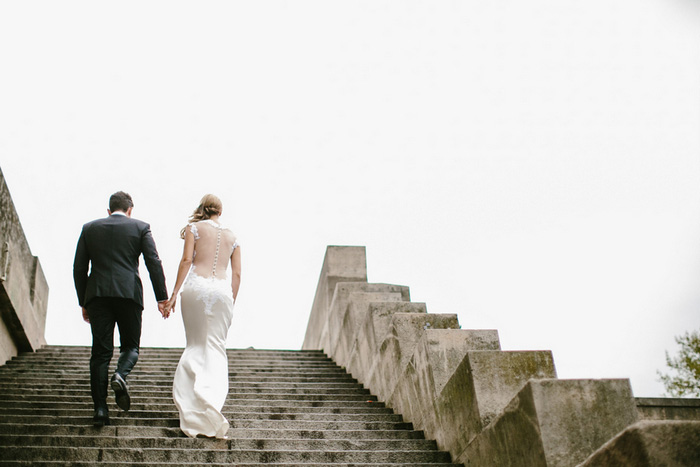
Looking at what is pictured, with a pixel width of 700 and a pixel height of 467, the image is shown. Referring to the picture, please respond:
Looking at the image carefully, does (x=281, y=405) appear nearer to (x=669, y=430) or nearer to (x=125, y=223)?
(x=125, y=223)

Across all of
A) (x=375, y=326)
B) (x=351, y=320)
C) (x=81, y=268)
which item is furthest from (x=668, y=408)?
(x=81, y=268)

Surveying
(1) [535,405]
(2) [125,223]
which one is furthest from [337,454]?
(2) [125,223]

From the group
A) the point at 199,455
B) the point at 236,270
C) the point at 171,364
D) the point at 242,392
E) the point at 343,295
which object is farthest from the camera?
the point at 343,295

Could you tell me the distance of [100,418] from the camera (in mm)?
5254

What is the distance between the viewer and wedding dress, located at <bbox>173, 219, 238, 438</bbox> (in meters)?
5.17

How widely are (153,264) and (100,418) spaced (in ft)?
3.98

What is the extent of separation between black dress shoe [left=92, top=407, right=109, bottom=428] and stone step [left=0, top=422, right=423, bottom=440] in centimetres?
3

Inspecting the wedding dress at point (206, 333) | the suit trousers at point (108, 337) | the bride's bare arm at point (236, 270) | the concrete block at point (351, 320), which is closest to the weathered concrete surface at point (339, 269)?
the concrete block at point (351, 320)

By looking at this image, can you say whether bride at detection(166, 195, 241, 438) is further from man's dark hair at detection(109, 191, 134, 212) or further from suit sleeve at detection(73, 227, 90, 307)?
suit sleeve at detection(73, 227, 90, 307)

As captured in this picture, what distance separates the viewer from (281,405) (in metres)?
6.63

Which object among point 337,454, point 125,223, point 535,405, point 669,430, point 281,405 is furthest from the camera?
point 281,405

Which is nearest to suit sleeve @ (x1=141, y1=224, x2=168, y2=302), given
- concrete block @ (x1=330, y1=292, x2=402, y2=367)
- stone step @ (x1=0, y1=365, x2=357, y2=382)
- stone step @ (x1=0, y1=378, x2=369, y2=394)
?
stone step @ (x1=0, y1=378, x2=369, y2=394)

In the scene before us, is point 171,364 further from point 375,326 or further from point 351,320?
point 375,326

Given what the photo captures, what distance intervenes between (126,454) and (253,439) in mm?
838
